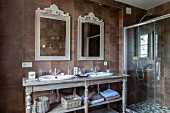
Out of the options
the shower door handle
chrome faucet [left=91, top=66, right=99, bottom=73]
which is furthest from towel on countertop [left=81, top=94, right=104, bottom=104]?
the shower door handle

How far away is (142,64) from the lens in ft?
10.7

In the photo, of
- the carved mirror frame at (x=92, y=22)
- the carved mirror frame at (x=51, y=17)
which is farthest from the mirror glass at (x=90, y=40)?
the carved mirror frame at (x=51, y=17)

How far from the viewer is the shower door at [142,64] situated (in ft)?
10.3

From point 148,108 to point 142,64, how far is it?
3.50 ft

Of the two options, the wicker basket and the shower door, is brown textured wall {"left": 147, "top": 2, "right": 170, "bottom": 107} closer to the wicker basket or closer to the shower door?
the shower door

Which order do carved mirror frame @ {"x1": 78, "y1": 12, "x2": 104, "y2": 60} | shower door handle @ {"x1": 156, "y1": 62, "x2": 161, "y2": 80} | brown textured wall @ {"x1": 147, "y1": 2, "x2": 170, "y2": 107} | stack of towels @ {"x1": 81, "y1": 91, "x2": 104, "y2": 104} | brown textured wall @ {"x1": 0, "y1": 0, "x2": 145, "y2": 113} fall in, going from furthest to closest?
shower door handle @ {"x1": 156, "y1": 62, "x2": 161, "y2": 80} → brown textured wall @ {"x1": 147, "y1": 2, "x2": 170, "y2": 107} → carved mirror frame @ {"x1": 78, "y1": 12, "x2": 104, "y2": 60} → stack of towels @ {"x1": 81, "y1": 91, "x2": 104, "y2": 104} → brown textured wall @ {"x1": 0, "y1": 0, "x2": 145, "y2": 113}

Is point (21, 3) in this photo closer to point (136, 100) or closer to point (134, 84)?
point (134, 84)

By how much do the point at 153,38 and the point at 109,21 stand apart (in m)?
1.22

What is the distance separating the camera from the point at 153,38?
3191mm

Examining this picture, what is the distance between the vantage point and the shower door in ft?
10.3

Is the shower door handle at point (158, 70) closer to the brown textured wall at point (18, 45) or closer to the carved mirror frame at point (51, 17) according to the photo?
the brown textured wall at point (18, 45)

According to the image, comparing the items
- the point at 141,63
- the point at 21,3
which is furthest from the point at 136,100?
the point at 21,3

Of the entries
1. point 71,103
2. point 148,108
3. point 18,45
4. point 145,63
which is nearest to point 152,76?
point 145,63

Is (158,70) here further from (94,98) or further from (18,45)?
(18,45)
